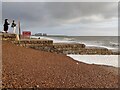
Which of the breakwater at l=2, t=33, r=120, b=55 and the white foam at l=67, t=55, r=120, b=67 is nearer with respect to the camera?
the white foam at l=67, t=55, r=120, b=67

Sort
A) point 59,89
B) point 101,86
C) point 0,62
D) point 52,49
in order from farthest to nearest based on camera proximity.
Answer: point 52,49 → point 0,62 → point 101,86 → point 59,89

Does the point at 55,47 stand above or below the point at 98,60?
above

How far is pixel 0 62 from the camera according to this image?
10.7m

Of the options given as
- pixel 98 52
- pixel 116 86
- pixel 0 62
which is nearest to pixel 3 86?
pixel 0 62

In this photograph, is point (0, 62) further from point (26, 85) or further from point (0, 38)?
point (0, 38)

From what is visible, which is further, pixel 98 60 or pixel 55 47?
pixel 55 47

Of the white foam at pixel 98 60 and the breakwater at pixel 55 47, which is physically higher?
the breakwater at pixel 55 47

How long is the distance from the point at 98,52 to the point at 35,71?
11.9 m

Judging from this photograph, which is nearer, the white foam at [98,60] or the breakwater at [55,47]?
the white foam at [98,60]

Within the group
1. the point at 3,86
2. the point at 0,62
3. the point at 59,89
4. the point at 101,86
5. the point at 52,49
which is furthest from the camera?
the point at 52,49

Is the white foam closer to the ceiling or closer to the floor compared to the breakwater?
closer to the floor

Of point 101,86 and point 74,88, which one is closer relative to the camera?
point 74,88

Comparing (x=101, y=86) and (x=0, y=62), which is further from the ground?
(x=0, y=62)

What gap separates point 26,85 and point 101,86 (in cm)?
288
